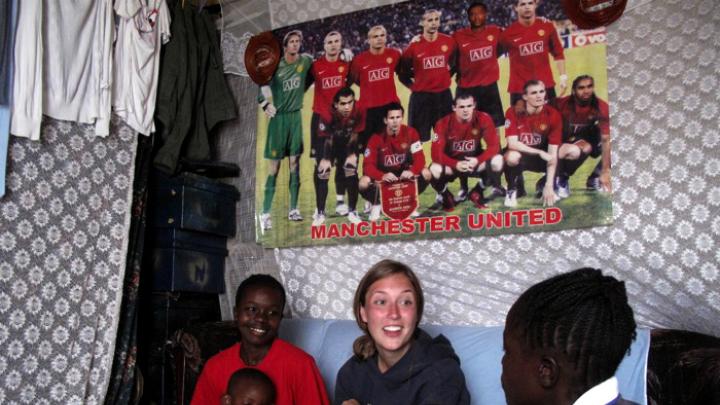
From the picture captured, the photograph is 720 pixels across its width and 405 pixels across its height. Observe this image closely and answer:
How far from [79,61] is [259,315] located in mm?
1533

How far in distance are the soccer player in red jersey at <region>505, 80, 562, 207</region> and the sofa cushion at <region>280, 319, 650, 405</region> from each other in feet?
2.19

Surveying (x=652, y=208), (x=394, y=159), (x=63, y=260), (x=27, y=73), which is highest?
(x=27, y=73)

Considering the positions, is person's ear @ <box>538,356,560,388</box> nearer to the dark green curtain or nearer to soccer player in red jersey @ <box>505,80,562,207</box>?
Result: soccer player in red jersey @ <box>505,80,562,207</box>

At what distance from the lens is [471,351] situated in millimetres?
3053

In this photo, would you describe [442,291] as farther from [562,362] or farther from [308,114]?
[562,362]

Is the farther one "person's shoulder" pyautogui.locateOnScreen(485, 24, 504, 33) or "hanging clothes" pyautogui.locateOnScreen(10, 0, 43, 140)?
"person's shoulder" pyautogui.locateOnScreen(485, 24, 504, 33)

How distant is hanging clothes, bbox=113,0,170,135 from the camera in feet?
11.8

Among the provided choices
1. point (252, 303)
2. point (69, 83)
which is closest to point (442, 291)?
point (252, 303)

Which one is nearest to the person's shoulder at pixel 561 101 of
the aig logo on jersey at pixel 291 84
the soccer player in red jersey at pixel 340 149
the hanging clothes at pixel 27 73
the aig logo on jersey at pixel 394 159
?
the aig logo on jersey at pixel 394 159

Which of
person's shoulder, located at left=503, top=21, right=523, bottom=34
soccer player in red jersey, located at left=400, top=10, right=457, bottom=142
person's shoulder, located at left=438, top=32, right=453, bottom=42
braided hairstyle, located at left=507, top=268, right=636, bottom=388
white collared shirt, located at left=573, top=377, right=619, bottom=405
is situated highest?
person's shoulder, located at left=438, top=32, right=453, bottom=42

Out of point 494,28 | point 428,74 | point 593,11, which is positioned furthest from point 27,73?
point 593,11

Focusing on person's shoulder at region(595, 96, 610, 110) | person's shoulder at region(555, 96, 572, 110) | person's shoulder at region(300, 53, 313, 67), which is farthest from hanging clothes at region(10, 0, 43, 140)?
person's shoulder at region(595, 96, 610, 110)

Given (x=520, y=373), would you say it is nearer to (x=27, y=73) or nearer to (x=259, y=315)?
(x=259, y=315)

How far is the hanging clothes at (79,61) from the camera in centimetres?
328
